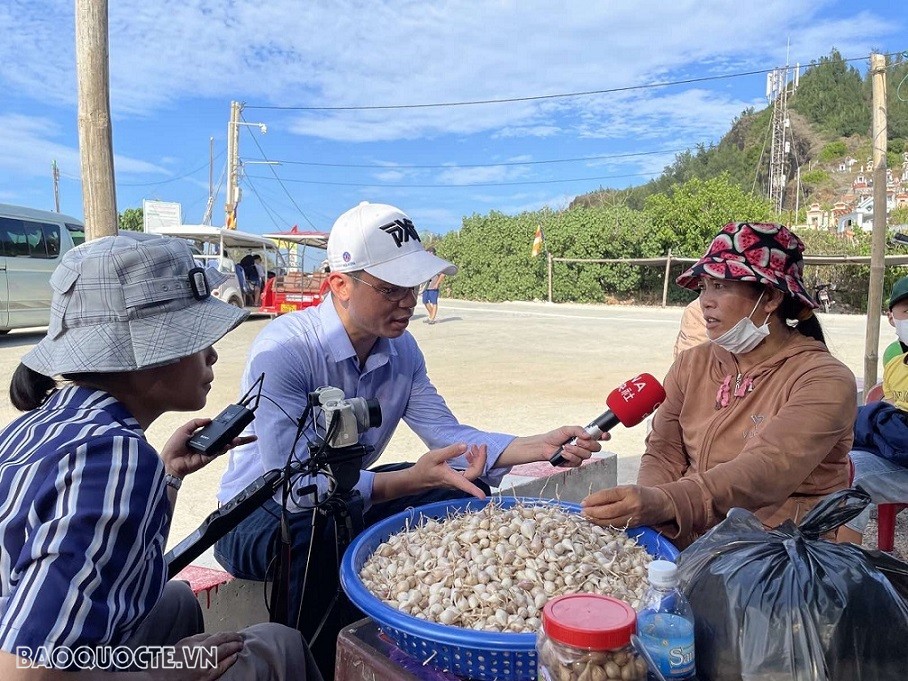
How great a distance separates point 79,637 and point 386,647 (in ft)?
2.24

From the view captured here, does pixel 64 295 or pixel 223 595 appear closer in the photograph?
pixel 64 295

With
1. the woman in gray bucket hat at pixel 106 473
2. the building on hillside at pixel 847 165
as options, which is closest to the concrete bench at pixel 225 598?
the woman in gray bucket hat at pixel 106 473

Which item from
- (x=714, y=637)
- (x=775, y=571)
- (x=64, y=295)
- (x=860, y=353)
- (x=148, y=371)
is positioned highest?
(x=64, y=295)

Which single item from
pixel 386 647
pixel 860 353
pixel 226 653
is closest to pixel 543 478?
pixel 386 647

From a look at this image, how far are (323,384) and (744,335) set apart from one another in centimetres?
151

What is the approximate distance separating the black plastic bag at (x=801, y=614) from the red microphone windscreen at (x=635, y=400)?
928 mm

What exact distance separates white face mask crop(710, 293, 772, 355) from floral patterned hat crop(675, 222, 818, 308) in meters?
0.10

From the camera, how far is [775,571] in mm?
1233

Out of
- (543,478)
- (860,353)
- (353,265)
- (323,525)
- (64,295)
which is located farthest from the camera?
(860,353)

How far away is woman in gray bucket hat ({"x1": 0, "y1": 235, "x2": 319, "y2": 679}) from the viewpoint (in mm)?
1126

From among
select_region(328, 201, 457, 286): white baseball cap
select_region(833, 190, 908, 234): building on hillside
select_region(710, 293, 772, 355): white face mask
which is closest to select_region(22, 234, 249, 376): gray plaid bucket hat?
select_region(328, 201, 457, 286): white baseball cap

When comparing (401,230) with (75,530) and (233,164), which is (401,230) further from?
(233,164)

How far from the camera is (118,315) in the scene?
1480 mm

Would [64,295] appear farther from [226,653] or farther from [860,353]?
[860,353]
